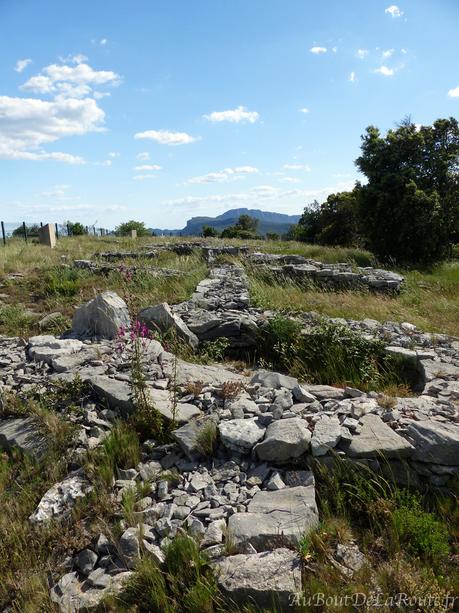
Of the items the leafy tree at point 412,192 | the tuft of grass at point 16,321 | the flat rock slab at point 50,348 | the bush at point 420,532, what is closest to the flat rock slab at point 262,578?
the bush at point 420,532

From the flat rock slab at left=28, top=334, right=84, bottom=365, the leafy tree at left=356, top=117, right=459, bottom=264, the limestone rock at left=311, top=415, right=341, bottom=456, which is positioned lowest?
the limestone rock at left=311, top=415, right=341, bottom=456

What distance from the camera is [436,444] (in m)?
3.32

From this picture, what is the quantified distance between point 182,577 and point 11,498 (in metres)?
1.60

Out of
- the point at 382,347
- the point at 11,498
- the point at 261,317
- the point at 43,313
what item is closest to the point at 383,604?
the point at 11,498

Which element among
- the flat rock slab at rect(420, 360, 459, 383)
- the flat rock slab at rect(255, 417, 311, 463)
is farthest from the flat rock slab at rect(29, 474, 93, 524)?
the flat rock slab at rect(420, 360, 459, 383)

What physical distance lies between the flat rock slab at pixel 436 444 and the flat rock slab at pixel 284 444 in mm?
888

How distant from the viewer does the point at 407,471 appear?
328 centimetres

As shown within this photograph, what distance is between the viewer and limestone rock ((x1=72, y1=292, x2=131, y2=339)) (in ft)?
19.8

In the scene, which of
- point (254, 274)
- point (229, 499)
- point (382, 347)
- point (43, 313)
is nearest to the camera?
point (229, 499)

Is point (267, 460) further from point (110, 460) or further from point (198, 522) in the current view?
point (110, 460)

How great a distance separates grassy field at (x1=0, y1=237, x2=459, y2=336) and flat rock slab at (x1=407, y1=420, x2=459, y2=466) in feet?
13.2

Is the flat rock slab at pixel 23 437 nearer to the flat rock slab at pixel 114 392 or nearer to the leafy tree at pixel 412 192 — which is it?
the flat rock slab at pixel 114 392

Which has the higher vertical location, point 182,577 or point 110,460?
point 110,460

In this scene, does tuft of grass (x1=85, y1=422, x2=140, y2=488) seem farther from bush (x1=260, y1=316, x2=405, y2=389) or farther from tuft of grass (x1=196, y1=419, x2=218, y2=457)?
bush (x1=260, y1=316, x2=405, y2=389)
